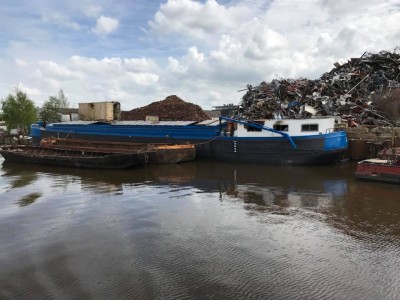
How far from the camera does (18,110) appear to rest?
162 feet

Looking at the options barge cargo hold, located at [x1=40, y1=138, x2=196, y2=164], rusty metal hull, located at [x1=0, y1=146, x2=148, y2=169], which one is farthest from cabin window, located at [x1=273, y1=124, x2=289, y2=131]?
rusty metal hull, located at [x1=0, y1=146, x2=148, y2=169]

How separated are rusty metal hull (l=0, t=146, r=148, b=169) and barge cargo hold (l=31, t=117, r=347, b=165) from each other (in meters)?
5.20

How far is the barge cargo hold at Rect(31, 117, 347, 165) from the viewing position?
21408mm

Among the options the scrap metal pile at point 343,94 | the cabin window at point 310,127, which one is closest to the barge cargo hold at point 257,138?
the cabin window at point 310,127

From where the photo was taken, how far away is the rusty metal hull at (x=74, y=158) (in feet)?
67.9

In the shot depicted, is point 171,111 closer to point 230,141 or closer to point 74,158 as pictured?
point 230,141

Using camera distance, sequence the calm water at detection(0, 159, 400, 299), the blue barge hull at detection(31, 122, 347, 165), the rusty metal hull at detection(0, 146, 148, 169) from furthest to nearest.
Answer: the blue barge hull at detection(31, 122, 347, 165) → the rusty metal hull at detection(0, 146, 148, 169) → the calm water at detection(0, 159, 400, 299)

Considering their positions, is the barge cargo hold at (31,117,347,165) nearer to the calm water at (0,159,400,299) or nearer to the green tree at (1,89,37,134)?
the calm water at (0,159,400,299)

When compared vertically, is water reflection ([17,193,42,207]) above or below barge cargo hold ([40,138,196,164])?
below

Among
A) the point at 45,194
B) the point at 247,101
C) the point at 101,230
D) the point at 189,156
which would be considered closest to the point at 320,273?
the point at 101,230

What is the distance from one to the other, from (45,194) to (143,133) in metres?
13.4

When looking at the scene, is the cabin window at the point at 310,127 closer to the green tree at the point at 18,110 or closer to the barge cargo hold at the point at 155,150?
the barge cargo hold at the point at 155,150

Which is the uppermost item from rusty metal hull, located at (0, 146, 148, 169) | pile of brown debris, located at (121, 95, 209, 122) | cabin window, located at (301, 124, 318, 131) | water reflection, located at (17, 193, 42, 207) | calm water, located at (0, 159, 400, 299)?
pile of brown debris, located at (121, 95, 209, 122)

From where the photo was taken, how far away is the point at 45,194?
14945 mm
